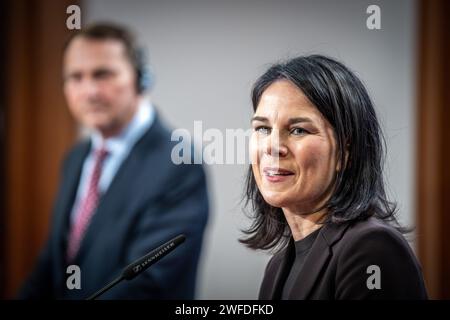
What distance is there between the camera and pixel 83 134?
6.82 feet

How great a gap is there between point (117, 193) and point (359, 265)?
0.82 metres

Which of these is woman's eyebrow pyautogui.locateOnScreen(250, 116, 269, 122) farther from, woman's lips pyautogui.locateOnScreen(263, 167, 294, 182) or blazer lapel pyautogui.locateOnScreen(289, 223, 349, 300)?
blazer lapel pyautogui.locateOnScreen(289, 223, 349, 300)

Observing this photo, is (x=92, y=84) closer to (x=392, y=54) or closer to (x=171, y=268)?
(x=171, y=268)

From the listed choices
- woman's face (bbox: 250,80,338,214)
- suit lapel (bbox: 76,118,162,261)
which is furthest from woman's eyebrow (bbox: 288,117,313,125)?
suit lapel (bbox: 76,118,162,261)

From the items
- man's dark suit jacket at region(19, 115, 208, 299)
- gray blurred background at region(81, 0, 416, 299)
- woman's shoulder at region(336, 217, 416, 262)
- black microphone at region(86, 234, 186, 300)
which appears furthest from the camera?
man's dark suit jacket at region(19, 115, 208, 299)

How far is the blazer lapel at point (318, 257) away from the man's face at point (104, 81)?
0.79 m

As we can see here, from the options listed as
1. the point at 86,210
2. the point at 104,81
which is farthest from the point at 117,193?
the point at 104,81

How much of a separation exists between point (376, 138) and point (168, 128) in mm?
656

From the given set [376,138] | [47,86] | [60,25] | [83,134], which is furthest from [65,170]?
[376,138]

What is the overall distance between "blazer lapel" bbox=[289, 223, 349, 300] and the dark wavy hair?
2cm

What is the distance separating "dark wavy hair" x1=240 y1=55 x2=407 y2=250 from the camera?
1.35m

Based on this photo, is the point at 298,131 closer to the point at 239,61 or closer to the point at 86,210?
the point at 239,61
